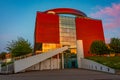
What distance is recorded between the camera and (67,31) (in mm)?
63219

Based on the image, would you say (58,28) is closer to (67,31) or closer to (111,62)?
(67,31)

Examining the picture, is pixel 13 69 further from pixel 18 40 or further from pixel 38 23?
pixel 38 23

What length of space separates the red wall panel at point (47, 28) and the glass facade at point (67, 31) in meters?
1.65

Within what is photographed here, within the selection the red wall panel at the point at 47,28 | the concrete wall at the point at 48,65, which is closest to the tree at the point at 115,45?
the red wall panel at the point at 47,28

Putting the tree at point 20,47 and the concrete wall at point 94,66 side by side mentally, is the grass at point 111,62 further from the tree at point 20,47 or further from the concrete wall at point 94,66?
the tree at point 20,47

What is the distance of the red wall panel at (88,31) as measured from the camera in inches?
2574

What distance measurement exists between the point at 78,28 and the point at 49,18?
10.2m

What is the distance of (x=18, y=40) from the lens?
55188mm

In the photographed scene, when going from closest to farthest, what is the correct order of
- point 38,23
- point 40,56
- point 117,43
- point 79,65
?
1. point 40,56
2. point 79,65
3. point 117,43
4. point 38,23

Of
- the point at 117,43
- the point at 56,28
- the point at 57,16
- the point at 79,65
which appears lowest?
the point at 79,65

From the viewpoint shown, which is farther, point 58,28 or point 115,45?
point 58,28

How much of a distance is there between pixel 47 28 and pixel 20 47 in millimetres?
13303

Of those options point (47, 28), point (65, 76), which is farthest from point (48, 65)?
point (47, 28)

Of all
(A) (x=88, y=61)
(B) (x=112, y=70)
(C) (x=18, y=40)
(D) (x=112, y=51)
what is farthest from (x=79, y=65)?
(C) (x=18, y=40)
